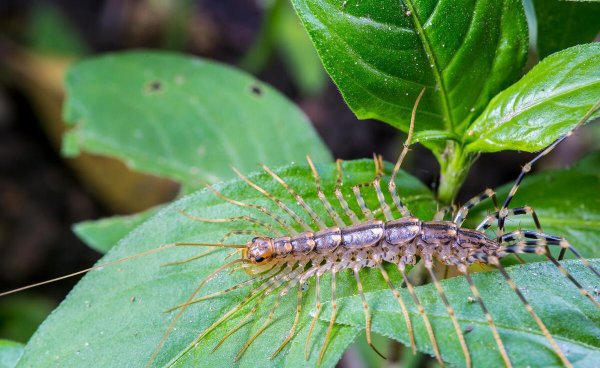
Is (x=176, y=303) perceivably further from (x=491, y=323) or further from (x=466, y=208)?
(x=466, y=208)

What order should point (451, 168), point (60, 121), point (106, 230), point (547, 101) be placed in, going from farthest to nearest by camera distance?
point (60, 121), point (106, 230), point (451, 168), point (547, 101)

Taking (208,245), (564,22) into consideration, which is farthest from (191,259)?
(564,22)

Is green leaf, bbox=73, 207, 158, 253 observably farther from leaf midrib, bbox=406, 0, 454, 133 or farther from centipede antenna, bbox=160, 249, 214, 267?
leaf midrib, bbox=406, 0, 454, 133

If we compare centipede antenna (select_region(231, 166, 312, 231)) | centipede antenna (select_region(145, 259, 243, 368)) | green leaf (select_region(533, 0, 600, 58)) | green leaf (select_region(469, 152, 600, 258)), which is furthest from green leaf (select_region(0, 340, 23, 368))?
green leaf (select_region(533, 0, 600, 58))

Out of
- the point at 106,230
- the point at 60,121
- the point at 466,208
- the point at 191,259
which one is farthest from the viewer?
the point at 60,121

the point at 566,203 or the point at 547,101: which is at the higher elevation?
the point at 547,101

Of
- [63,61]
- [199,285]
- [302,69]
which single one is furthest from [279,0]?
[199,285]
